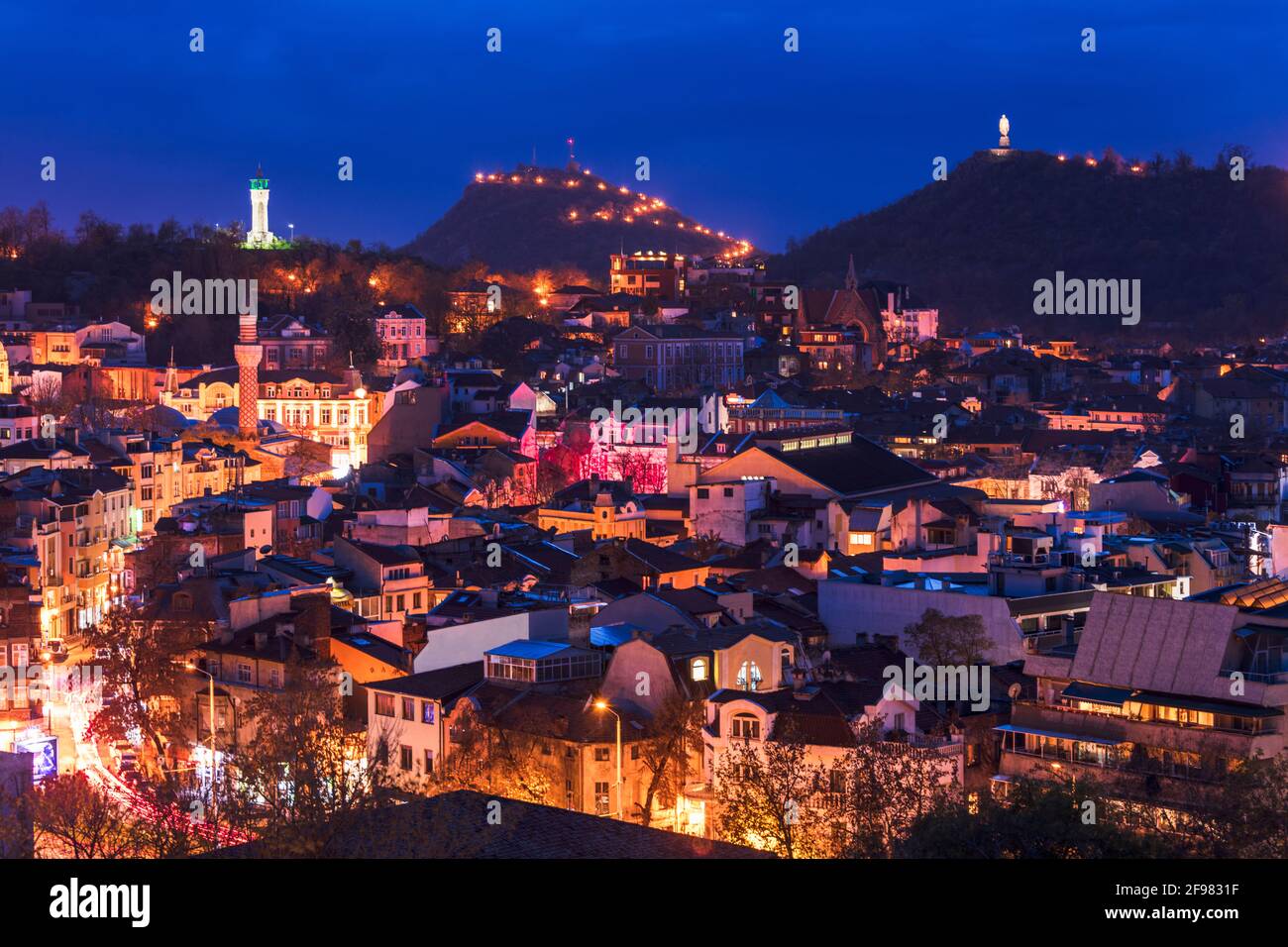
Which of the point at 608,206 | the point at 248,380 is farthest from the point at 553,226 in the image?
the point at 248,380

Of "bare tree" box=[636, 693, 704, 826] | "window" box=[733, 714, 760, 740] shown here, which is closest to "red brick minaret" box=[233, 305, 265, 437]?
"bare tree" box=[636, 693, 704, 826]

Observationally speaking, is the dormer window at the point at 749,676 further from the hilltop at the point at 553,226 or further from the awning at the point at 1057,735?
the hilltop at the point at 553,226

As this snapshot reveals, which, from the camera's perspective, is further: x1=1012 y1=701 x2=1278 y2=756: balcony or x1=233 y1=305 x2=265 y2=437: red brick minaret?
x1=233 y1=305 x2=265 y2=437: red brick minaret

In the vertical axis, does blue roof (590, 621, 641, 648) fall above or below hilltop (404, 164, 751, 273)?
below

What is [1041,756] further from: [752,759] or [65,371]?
[65,371]

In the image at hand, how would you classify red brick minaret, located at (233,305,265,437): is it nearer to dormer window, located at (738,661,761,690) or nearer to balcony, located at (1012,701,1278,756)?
dormer window, located at (738,661,761,690)

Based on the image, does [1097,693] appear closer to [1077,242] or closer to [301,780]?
[301,780]

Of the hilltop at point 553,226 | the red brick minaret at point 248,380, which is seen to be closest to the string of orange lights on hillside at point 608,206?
the hilltop at point 553,226
